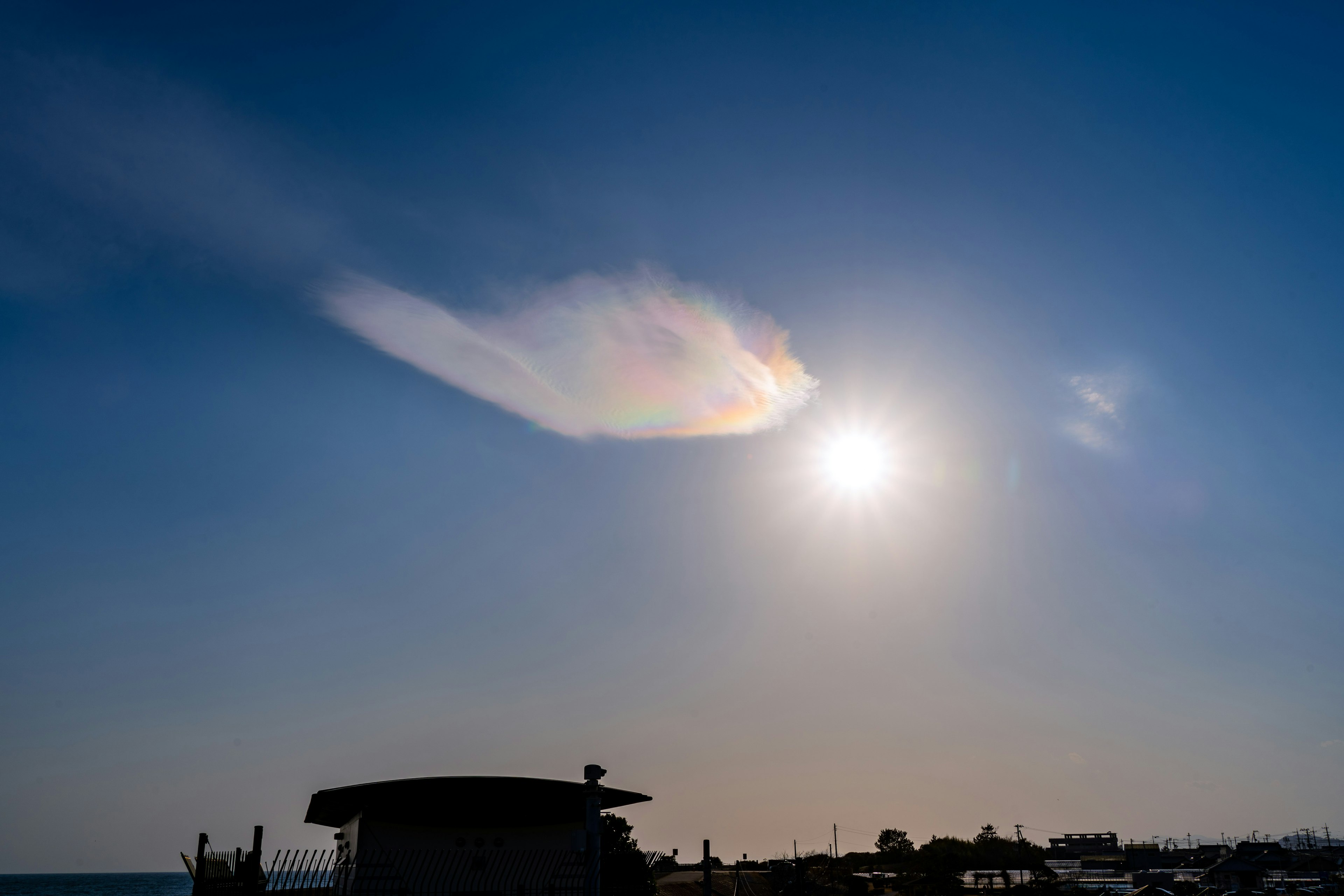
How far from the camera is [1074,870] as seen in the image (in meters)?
93.6

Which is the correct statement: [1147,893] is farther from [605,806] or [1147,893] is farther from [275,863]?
[275,863]

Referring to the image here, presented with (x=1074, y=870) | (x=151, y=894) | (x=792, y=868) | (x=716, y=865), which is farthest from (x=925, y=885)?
(x=151, y=894)

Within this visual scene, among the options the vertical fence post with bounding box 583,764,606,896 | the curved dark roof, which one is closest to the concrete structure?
the curved dark roof

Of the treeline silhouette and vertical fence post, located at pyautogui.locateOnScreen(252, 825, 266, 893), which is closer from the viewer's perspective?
vertical fence post, located at pyautogui.locateOnScreen(252, 825, 266, 893)

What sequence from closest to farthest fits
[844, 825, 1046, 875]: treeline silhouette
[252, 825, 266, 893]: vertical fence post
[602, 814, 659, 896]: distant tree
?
[252, 825, 266, 893]: vertical fence post
[602, 814, 659, 896]: distant tree
[844, 825, 1046, 875]: treeline silhouette

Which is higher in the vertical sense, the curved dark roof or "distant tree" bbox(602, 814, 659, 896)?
the curved dark roof

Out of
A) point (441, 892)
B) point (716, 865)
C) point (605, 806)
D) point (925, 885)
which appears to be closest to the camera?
A: point (441, 892)

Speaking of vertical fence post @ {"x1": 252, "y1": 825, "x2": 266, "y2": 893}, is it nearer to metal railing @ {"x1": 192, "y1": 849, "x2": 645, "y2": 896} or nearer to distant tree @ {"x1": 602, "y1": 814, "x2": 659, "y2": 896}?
metal railing @ {"x1": 192, "y1": 849, "x2": 645, "y2": 896}

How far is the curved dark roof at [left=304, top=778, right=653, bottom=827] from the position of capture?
20906mm

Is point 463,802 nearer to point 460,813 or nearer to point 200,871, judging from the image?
point 460,813

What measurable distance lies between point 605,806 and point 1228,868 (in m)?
53.4

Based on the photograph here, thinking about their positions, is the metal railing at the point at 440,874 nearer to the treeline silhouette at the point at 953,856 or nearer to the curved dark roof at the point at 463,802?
the curved dark roof at the point at 463,802

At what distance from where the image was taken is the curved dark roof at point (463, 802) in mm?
20906

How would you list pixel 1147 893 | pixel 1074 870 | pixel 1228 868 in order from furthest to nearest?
pixel 1074 870, pixel 1228 868, pixel 1147 893
